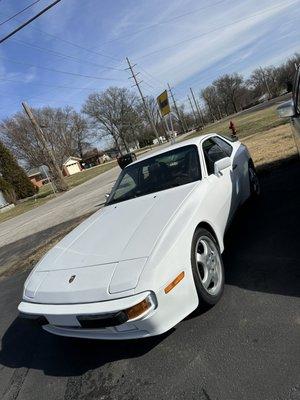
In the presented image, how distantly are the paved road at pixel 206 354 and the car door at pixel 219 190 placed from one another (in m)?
0.53

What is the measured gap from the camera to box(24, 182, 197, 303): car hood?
3.15 metres

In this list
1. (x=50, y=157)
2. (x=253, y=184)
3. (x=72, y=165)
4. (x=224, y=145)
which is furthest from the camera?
(x=72, y=165)

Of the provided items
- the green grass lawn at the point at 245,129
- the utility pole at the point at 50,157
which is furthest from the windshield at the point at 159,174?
the utility pole at the point at 50,157

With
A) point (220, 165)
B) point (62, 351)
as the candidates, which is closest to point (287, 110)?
point (220, 165)

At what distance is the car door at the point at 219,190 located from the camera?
4352 mm

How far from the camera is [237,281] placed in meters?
4.02

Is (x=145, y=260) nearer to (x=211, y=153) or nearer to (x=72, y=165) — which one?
(x=211, y=153)

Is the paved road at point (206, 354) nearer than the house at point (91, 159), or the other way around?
the paved road at point (206, 354)

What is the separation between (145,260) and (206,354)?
0.86 metres

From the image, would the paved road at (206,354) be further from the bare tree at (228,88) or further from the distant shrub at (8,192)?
the bare tree at (228,88)

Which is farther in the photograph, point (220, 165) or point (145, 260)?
point (220, 165)

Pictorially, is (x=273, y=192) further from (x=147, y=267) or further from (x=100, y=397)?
(x=100, y=397)

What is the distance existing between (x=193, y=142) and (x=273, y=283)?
7.13 feet

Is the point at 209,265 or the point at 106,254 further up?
the point at 106,254
